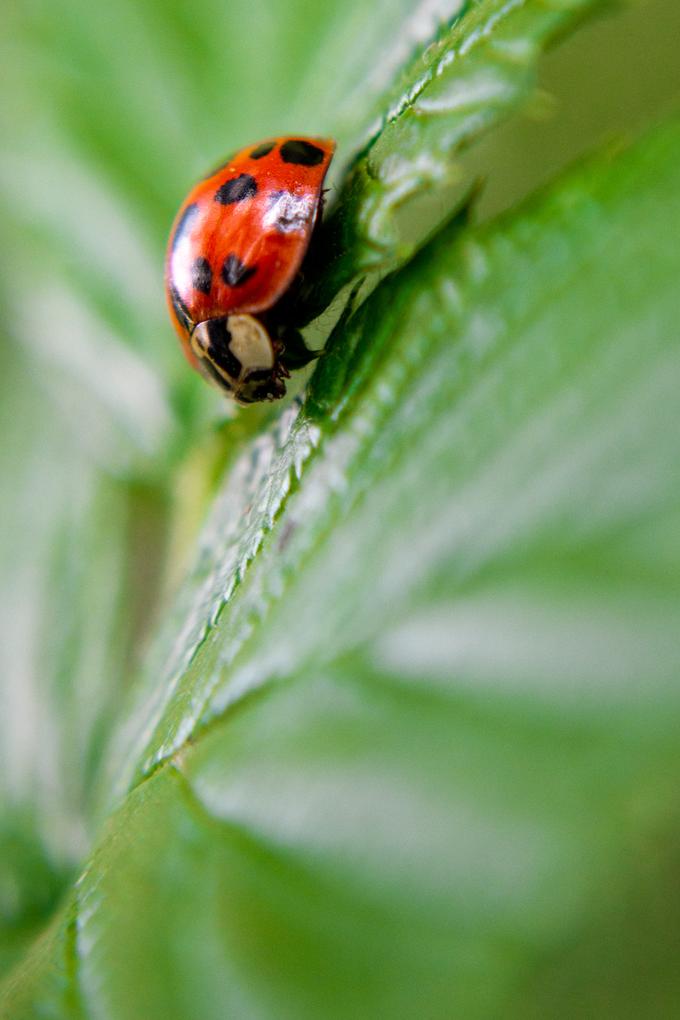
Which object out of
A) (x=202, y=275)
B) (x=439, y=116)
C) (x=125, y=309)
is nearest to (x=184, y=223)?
(x=202, y=275)

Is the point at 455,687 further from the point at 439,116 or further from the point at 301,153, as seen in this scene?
the point at 301,153

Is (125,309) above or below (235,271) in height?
below

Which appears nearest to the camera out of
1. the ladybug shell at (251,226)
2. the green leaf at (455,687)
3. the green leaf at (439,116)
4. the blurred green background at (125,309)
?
the green leaf at (455,687)

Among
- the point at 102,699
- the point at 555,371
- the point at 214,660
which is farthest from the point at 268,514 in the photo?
the point at 102,699

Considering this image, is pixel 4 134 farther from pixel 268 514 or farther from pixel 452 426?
pixel 452 426

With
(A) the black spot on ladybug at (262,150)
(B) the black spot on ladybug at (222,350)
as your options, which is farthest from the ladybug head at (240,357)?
(A) the black spot on ladybug at (262,150)

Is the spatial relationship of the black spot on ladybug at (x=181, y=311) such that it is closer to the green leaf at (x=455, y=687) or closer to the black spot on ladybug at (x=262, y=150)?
the black spot on ladybug at (x=262, y=150)

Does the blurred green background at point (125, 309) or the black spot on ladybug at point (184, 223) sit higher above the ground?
the black spot on ladybug at point (184, 223)
